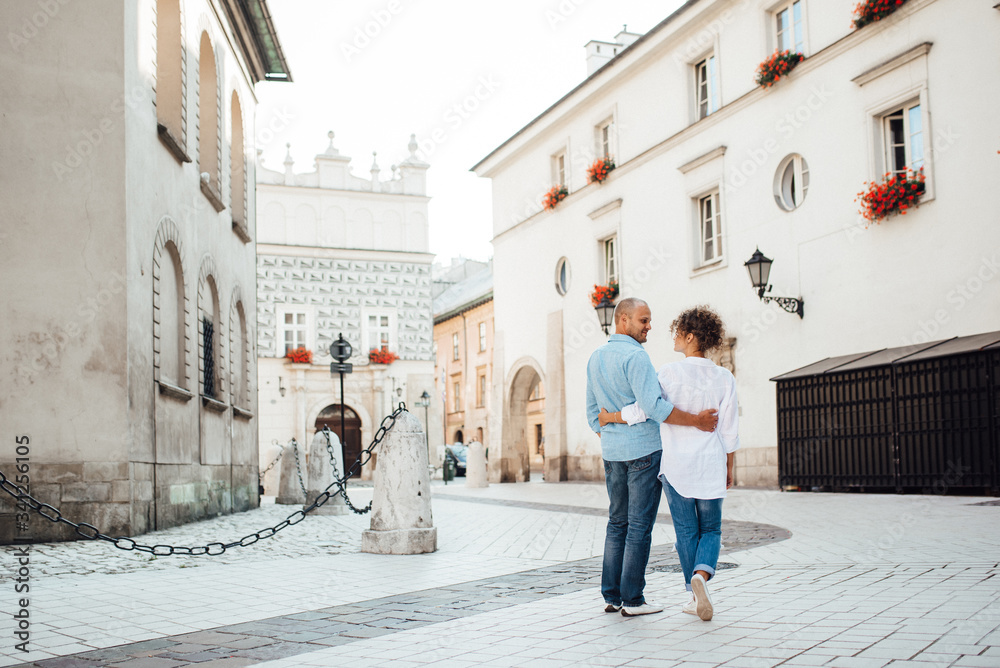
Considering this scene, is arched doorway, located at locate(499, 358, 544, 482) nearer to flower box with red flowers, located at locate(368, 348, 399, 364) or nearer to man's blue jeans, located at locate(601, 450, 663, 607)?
flower box with red flowers, located at locate(368, 348, 399, 364)

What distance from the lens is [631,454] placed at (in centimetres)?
511

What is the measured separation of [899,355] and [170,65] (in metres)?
11.5

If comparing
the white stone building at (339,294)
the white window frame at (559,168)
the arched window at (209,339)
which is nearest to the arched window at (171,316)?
the arched window at (209,339)

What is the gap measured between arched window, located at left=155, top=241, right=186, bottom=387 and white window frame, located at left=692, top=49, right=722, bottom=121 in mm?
12082

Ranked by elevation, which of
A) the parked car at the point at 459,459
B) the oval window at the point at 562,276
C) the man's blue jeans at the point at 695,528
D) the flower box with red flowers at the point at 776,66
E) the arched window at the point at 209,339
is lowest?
the parked car at the point at 459,459

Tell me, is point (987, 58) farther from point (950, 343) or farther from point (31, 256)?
point (31, 256)

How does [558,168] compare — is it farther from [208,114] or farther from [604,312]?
[208,114]

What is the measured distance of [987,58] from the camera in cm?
1369

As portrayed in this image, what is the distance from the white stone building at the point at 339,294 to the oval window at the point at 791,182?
73.6 ft

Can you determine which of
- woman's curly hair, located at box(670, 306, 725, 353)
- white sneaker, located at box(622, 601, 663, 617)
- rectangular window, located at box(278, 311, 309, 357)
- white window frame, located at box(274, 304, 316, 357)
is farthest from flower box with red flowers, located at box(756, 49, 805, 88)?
rectangular window, located at box(278, 311, 309, 357)

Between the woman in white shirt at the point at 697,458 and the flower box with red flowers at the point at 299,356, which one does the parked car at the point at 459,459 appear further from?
the woman in white shirt at the point at 697,458

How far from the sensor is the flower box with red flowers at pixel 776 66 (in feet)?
58.1

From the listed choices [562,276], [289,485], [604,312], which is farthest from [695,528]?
[562,276]

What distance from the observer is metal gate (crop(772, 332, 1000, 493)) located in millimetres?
12875
